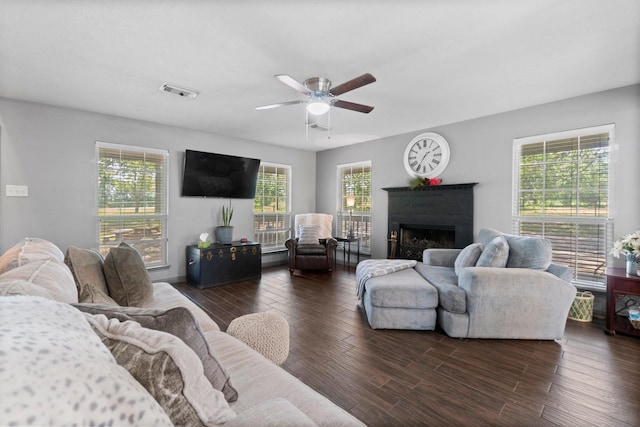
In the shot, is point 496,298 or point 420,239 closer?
point 496,298

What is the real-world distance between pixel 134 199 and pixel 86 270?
2.67 m

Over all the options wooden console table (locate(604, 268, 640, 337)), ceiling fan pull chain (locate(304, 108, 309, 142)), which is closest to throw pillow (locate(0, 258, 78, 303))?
ceiling fan pull chain (locate(304, 108, 309, 142))

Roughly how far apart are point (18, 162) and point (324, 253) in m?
4.28

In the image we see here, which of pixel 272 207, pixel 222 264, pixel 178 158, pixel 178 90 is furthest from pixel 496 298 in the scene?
pixel 178 158

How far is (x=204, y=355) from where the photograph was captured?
0.90 meters

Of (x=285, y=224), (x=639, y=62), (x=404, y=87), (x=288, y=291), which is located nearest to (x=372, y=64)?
(x=404, y=87)

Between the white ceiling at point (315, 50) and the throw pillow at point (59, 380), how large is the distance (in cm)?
195

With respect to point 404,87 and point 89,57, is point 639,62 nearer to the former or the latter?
point 404,87

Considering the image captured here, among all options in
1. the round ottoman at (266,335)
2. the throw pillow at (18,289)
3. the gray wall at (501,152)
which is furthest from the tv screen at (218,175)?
the throw pillow at (18,289)

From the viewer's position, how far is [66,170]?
3557mm

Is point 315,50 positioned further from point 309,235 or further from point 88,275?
point 309,235

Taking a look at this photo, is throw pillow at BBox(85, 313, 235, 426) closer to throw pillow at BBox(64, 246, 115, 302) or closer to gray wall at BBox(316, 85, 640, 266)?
throw pillow at BBox(64, 246, 115, 302)

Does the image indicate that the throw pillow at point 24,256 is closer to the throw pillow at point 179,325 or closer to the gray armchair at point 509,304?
the throw pillow at point 179,325

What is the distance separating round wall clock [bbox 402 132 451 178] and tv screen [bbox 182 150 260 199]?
2.83 meters
